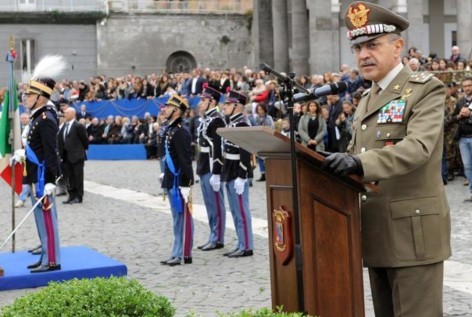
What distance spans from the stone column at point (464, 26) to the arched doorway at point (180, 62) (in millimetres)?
18580

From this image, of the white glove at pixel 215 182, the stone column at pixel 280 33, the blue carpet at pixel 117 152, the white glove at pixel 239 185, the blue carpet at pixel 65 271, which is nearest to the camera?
the blue carpet at pixel 65 271

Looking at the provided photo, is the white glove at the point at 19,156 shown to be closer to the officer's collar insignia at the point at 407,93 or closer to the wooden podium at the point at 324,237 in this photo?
the wooden podium at the point at 324,237

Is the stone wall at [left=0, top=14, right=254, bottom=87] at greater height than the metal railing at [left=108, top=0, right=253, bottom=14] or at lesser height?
lesser

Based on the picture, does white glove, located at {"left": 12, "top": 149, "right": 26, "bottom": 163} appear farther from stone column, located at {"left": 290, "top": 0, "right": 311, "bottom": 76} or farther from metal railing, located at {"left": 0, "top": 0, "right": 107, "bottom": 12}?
metal railing, located at {"left": 0, "top": 0, "right": 107, "bottom": 12}

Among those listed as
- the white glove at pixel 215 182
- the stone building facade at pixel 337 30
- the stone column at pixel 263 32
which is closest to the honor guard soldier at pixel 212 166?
the white glove at pixel 215 182

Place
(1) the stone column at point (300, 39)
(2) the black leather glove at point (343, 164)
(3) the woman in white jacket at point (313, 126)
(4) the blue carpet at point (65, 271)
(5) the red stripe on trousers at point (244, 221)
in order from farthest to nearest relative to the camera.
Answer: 1. (1) the stone column at point (300, 39)
2. (3) the woman in white jacket at point (313, 126)
3. (5) the red stripe on trousers at point (244, 221)
4. (4) the blue carpet at point (65, 271)
5. (2) the black leather glove at point (343, 164)

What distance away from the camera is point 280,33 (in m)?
39.6

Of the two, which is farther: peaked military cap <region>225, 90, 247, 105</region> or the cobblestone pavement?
peaked military cap <region>225, 90, 247, 105</region>

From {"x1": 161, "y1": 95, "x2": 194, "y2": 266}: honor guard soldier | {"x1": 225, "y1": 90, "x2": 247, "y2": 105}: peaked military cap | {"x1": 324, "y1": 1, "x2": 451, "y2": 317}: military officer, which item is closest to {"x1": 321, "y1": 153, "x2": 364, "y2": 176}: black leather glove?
{"x1": 324, "y1": 1, "x2": 451, "y2": 317}: military officer

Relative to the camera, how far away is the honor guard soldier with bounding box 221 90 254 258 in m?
10.9

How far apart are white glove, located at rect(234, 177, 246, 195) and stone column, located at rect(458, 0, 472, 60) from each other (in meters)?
21.6

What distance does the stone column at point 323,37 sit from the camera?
34875 mm

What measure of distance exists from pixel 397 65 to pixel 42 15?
42.5 metres

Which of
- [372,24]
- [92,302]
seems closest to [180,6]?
[92,302]
